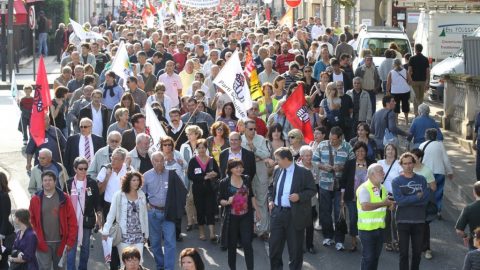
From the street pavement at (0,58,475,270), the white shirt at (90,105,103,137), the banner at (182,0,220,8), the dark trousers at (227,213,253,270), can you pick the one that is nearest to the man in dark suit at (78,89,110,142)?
the white shirt at (90,105,103,137)

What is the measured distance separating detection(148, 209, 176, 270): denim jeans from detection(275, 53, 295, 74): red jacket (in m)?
12.7

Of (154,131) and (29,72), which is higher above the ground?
(154,131)

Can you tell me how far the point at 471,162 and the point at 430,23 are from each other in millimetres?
11692

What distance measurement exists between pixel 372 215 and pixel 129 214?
258 cm

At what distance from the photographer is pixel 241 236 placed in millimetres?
13977

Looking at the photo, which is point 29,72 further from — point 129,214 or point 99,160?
point 129,214

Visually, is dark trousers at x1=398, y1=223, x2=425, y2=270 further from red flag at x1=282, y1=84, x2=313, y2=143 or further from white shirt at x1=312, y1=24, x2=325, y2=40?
white shirt at x1=312, y1=24, x2=325, y2=40

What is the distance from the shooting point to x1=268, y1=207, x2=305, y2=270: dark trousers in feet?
44.8

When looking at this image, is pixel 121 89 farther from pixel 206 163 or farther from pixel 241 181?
pixel 241 181

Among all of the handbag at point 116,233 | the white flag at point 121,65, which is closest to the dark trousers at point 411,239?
the handbag at point 116,233

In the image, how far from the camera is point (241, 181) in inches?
555

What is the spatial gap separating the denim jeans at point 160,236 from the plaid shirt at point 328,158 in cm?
239

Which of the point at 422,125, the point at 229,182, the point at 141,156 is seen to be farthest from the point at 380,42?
the point at 229,182

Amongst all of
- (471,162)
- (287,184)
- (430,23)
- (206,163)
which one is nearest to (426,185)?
(287,184)
